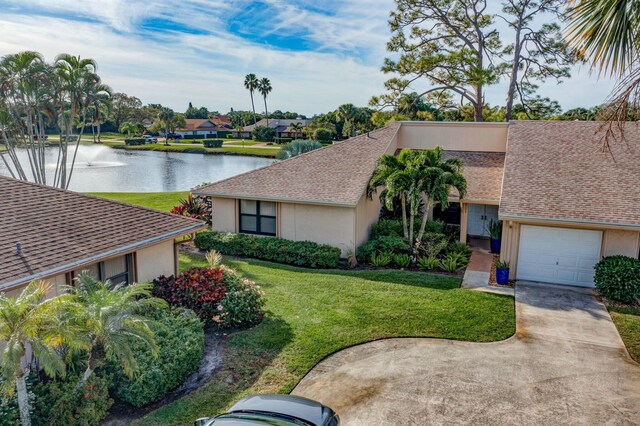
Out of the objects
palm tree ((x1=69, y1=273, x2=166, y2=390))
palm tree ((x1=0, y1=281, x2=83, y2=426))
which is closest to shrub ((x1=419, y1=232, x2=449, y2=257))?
palm tree ((x1=69, y1=273, x2=166, y2=390))

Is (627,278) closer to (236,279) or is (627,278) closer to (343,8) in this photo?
(236,279)

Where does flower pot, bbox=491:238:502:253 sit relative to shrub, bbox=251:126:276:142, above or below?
below

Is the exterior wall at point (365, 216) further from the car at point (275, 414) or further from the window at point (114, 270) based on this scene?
the car at point (275, 414)

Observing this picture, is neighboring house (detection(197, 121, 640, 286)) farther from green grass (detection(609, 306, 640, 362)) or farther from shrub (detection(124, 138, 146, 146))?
shrub (detection(124, 138, 146, 146))

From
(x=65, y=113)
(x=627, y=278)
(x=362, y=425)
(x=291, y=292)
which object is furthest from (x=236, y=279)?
(x=65, y=113)

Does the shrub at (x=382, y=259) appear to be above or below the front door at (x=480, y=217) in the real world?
below

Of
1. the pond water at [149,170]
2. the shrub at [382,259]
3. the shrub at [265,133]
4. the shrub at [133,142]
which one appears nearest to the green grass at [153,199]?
the pond water at [149,170]
